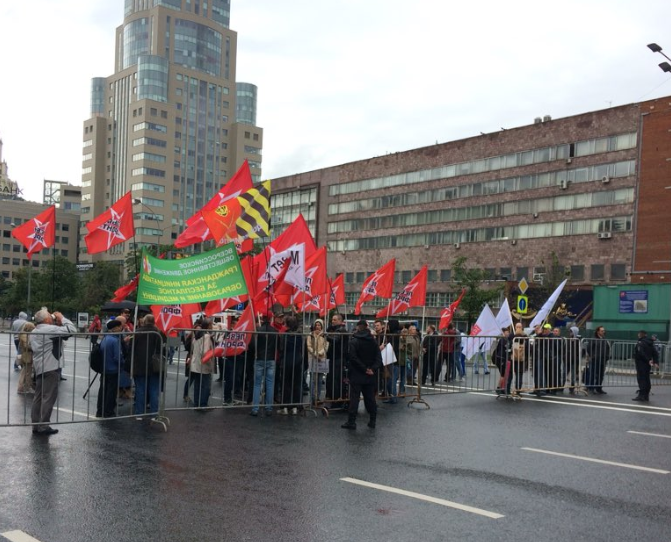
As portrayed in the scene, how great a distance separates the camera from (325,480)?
770cm

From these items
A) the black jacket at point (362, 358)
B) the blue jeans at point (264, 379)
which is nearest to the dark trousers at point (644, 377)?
the black jacket at point (362, 358)

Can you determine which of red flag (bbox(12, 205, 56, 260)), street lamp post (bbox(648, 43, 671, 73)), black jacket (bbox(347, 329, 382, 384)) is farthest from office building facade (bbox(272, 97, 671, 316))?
black jacket (bbox(347, 329, 382, 384))

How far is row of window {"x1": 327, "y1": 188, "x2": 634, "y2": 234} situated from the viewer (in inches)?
2438

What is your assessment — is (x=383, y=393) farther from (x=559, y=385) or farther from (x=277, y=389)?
(x=559, y=385)

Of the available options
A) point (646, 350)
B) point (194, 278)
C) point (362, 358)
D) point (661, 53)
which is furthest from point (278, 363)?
point (661, 53)

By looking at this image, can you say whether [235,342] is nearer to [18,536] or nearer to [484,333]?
[18,536]

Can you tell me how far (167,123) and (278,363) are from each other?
13621 centimetres

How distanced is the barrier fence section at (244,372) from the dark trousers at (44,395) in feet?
0.04

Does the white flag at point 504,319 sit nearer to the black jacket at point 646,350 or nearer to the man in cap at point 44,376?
the black jacket at point 646,350

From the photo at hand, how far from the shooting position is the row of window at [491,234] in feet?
203

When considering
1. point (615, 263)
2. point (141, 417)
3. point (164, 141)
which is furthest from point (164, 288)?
point (164, 141)

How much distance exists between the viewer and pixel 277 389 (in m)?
13.1

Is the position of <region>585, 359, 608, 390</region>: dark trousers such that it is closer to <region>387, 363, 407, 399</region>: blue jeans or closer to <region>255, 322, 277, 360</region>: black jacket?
<region>387, 363, 407, 399</region>: blue jeans

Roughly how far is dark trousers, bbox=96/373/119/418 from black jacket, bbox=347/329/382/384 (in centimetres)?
360
